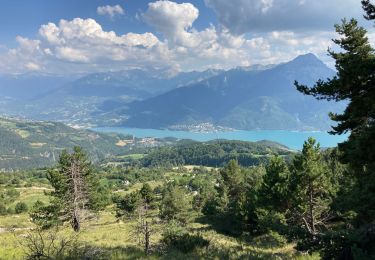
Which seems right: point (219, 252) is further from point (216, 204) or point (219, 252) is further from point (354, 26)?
point (216, 204)

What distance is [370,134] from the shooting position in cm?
1255

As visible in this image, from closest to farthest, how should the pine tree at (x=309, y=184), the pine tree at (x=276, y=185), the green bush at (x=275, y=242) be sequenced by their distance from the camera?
the green bush at (x=275, y=242), the pine tree at (x=309, y=184), the pine tree at (x=276, y=185)

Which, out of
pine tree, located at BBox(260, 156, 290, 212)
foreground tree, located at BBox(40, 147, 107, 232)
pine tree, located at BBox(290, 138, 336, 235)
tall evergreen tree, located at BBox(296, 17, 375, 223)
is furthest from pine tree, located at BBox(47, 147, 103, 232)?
tall evergreen tree, located at BBox(296, 17, 375, 223)

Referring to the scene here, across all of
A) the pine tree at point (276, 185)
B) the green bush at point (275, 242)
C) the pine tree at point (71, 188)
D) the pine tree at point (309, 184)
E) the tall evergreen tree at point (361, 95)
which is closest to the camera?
the tall evergreen tree at point (361, 95)

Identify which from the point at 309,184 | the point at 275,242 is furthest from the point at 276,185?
the point at 275,242

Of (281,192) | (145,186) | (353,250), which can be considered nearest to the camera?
(353,250)

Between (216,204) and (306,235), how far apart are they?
6384cm

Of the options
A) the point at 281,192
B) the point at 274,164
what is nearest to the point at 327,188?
the point at 281,192

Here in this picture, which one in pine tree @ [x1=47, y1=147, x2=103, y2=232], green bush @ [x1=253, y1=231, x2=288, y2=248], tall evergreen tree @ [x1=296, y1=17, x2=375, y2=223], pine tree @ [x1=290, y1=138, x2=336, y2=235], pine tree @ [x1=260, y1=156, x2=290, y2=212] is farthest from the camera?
pine tree @ [x1=47, y1=147, x2=103, y2=232]

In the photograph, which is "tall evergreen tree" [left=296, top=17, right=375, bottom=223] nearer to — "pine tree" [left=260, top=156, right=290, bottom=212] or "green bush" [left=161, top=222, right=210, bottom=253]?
"green bush" [left=161, top=222, right=210, bottom=253]

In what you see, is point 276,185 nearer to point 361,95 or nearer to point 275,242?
point 275,242

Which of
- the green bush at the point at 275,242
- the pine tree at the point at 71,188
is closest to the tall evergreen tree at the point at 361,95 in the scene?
the green bush at the point at 275,242

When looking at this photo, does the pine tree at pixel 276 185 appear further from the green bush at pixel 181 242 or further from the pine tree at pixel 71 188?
the green bush at pixel 181 242

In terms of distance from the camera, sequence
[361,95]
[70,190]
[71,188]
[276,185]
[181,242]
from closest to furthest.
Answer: [181,242] → [361,95] → [276,185] → [70,190] → [71,188]
